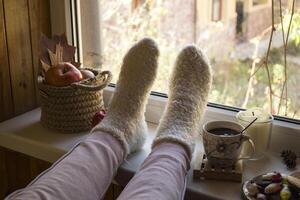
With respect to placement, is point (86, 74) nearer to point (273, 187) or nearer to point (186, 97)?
point (186, 97)

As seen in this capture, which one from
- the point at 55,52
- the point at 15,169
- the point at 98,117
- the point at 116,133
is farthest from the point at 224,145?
the point at 15,169

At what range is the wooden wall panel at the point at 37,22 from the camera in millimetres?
1271

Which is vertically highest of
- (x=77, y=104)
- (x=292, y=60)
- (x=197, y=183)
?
(x=292, y=60)

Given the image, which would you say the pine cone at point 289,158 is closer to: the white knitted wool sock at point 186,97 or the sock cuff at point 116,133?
the white knitted wool sock at point 186,97

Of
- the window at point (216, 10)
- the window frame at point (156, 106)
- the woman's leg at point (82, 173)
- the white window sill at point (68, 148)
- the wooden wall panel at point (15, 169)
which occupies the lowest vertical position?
the wooden wall panel at point (15, 169)

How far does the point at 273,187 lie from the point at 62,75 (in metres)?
0.56

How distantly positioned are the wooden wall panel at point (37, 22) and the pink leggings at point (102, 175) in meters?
0.40

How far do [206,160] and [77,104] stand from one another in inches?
13.8

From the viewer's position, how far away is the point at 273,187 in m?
0.89

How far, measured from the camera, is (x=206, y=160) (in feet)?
3.31

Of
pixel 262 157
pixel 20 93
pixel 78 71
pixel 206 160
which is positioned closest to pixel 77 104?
pixel 78 71

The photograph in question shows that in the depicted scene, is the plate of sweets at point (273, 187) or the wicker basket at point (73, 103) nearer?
the plate of sweets at point (273, 187)

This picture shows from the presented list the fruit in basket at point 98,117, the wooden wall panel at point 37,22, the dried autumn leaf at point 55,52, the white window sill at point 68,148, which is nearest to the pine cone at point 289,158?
the white window sill at point 68,148

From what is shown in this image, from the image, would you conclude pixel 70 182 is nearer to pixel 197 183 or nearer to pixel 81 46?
pixel 197 183
